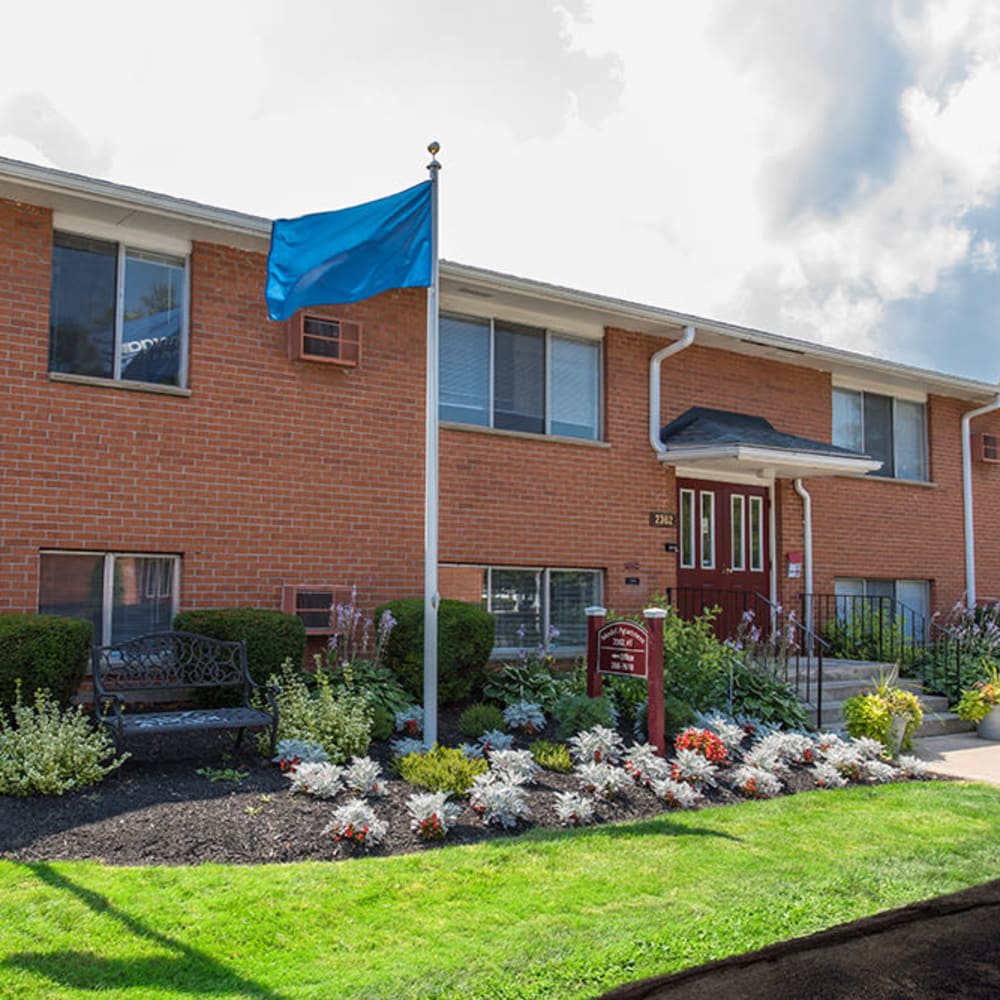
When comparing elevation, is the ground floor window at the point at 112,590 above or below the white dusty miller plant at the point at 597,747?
above

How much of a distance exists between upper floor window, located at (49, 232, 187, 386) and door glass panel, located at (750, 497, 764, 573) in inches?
A: 296

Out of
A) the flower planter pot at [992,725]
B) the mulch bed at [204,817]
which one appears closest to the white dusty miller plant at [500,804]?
the mulch bed at [204,817]

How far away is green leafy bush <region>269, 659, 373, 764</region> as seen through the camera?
735 cm

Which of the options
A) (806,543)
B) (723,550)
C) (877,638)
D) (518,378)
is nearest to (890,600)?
(877,638)

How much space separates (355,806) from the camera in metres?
5.70

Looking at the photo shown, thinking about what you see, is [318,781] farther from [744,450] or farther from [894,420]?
[894,420]

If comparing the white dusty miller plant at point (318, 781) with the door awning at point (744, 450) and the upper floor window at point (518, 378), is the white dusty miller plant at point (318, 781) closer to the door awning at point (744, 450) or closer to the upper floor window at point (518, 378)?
the upper floor window at point (518, 378)

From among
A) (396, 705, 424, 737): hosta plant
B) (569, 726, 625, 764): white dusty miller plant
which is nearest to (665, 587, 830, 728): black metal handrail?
(569, 726, 625, 764): white dusty miller plant

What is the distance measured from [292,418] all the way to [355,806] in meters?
4.85

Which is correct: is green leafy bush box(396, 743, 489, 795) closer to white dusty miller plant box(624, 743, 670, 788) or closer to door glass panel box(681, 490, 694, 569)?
white dusty miller plant box(624, 743, 670, 788)

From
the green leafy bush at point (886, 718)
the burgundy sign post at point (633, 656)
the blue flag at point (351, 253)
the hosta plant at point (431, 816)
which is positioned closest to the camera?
the hosta plant at point (431, 816)

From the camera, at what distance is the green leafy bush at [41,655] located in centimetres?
714

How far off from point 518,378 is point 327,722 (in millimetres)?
5249

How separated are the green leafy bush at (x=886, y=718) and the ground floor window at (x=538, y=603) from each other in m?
3.10
